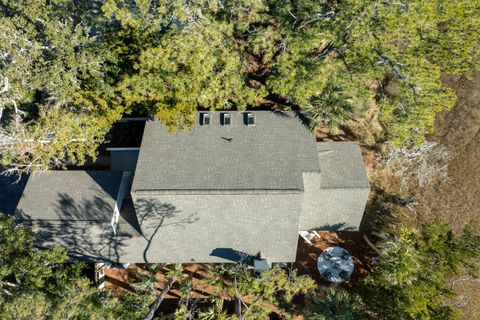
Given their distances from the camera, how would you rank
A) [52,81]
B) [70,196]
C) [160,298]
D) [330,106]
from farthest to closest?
[330,106] → [160,298] → [70,196] → [52,81]

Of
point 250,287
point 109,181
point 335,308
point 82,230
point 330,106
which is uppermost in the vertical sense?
point 330,106

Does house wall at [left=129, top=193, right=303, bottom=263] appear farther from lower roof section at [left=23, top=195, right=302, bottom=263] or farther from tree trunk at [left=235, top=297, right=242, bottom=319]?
tree trunk at [left=235, top=297, right=242, bottom=319]

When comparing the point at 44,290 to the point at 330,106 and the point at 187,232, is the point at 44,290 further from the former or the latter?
the point at 330,106

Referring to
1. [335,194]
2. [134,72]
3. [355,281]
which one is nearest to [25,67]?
[134,72]

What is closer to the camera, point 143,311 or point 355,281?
point 143,311

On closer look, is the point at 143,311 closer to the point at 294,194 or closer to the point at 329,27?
A: the point at 294,194

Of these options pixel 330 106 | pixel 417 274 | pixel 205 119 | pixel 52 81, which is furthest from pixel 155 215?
pixel 417 274

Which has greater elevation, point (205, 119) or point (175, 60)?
point (175, 60)
